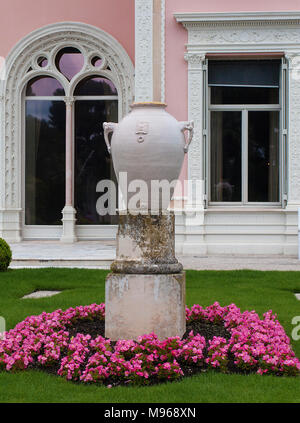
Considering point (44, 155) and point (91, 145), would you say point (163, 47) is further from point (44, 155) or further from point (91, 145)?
point (44, 155)

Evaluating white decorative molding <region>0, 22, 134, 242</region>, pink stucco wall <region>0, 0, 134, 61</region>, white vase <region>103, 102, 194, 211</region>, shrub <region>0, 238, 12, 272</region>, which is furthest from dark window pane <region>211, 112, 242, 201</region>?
white vase <region>103, 102, 194, 211</region>

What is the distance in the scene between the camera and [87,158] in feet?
50.1

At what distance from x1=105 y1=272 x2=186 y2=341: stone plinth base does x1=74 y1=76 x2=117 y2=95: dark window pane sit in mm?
10645

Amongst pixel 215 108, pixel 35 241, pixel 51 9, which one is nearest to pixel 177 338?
pixel 215 108

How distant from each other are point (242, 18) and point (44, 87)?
5.45 metres

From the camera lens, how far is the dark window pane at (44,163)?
15.3 meters

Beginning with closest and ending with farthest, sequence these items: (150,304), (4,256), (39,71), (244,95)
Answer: (150,304) → (4,256) → (244,95) → (39,71)

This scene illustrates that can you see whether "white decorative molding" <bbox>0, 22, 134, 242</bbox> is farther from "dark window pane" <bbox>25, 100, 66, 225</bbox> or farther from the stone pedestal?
the stone pedestal

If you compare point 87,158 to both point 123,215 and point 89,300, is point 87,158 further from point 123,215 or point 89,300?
point 123,215

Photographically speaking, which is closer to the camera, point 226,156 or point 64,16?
point 226,156

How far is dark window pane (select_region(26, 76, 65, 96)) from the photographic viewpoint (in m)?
15.3

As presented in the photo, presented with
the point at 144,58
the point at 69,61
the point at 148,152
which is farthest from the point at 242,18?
the point at 148,152

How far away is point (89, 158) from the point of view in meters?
15.3
